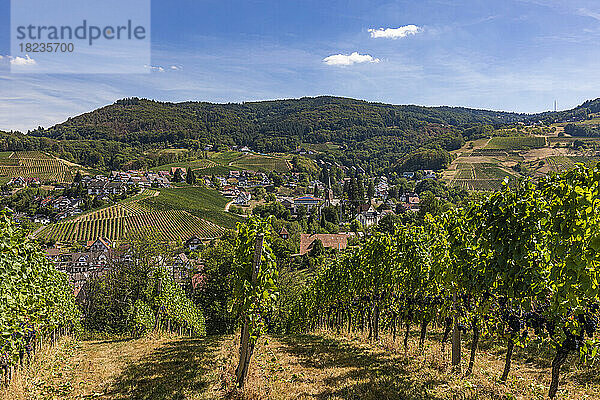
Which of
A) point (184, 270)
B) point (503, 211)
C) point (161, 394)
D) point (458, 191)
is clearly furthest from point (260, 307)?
point (458, 191)

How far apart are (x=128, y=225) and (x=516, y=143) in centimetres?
15190

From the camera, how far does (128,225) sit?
80.4m

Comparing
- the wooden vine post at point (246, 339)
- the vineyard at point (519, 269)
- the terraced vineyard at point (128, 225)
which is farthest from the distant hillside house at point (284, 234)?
the wooden vine post at point (246, 339)

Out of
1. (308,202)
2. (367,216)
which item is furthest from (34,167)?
(367,216)

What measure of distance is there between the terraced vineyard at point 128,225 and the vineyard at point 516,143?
128 m

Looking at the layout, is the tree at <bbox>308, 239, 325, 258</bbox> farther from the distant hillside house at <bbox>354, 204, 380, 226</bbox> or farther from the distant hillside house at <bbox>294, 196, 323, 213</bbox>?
the distant hillside house at <bbox>294, 196, 323, 213</bbox>

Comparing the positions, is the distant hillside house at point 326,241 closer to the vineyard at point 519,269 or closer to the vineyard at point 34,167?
the vineyard at point 519,269

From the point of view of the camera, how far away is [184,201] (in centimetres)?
9919

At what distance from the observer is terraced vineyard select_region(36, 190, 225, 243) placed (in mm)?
75875

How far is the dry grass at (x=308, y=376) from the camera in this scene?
6973 millimetres

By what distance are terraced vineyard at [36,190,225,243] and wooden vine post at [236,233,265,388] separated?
69.1 meters

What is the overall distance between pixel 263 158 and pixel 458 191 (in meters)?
105

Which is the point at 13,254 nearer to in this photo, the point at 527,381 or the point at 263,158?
the point at 527,381

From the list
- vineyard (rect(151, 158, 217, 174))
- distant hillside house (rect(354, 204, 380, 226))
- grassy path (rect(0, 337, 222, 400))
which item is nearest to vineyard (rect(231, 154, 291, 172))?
vineyard (rect(151, 158, 217, 174))
